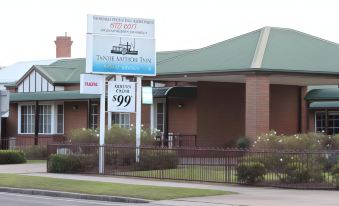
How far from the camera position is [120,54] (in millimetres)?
28219

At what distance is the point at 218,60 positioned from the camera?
3644 cm

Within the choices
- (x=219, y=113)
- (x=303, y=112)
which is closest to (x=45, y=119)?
(x=219, y=113)

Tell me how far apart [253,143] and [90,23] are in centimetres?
980

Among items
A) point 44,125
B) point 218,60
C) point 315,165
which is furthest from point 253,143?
point 44,125

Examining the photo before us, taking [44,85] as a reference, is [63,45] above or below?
above

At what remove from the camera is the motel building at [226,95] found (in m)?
34.2

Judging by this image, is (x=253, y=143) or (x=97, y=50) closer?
(x=97, y=50)

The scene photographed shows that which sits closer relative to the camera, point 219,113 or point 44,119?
point 219,113

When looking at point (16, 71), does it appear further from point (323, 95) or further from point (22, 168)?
point (22, 168)

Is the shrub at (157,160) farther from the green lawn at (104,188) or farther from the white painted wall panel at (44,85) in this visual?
the white painted wall panel at (44,85)

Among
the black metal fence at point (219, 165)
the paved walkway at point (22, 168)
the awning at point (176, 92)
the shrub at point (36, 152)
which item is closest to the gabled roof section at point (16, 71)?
the shrub at point (36, 152)

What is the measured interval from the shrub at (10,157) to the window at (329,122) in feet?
57.7

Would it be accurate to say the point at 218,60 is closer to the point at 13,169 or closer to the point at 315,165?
the point at 13,169

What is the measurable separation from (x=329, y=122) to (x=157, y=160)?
18427 mm
